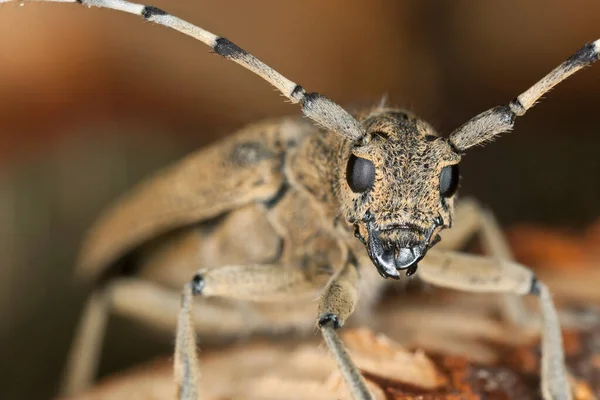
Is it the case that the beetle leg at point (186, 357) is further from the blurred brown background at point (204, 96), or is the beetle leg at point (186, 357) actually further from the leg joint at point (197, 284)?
the blurred brown background at point (204, 96)

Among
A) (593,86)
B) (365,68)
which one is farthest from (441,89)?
(593,86)

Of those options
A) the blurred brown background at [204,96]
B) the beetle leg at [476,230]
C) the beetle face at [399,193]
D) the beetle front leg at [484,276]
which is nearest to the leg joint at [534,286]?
the beetle front leg at [484,276]

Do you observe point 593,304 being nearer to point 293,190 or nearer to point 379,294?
point 379,294

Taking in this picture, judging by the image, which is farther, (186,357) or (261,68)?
(186,357)

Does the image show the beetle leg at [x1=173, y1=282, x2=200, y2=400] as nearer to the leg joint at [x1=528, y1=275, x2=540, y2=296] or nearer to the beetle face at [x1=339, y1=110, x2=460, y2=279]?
the beetle face at [x1=339, y1=110, x2=460, y2=279]

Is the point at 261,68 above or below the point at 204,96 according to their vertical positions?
below

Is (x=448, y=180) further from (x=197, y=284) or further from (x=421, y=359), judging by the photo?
(x=197, y=284)

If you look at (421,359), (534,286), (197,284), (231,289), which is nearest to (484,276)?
(534,286)
